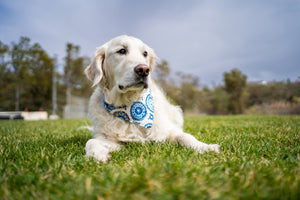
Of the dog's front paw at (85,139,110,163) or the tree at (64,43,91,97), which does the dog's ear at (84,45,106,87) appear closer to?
the dog's front paw at (85,139,110,163)

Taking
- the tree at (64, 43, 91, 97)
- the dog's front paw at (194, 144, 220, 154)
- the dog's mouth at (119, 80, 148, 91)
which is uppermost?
the tree at (64, 43, 91, 97)

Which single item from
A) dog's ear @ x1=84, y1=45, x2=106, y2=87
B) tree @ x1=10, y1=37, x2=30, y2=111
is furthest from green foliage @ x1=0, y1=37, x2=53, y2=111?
dog's ear @ x1=84, y1=45, x2=106, y2=87

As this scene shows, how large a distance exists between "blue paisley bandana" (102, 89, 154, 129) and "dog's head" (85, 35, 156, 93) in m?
0.27

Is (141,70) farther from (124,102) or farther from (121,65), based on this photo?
(124,102)

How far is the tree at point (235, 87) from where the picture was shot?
17828 millimetres

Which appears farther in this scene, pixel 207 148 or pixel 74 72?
pixel 74 72

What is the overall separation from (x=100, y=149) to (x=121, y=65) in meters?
1.04

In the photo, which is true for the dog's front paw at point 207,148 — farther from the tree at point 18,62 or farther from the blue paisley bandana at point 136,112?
the tree at point 18,62

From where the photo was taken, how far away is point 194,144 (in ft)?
6.26

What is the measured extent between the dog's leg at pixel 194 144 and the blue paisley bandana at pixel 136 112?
1.33ft

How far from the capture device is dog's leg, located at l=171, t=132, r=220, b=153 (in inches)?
71.2

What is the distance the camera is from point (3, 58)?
16.9 m

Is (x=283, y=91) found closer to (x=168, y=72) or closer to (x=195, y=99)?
(x=195, y=99)

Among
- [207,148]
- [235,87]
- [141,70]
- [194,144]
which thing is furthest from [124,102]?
[235,87]
